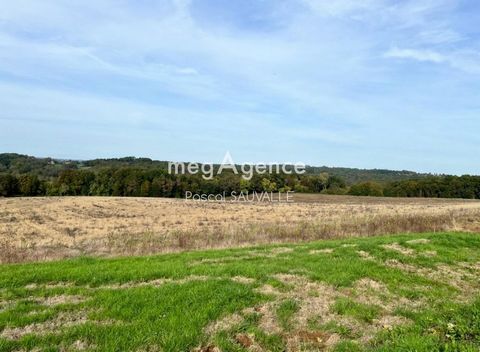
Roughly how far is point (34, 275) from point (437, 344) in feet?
26.0

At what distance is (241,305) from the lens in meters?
7.40

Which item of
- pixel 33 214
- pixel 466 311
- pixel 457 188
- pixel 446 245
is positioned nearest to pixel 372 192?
pixel 457 188

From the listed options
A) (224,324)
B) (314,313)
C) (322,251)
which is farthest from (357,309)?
(322,251)

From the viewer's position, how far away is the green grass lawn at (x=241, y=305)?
5969 millimetres

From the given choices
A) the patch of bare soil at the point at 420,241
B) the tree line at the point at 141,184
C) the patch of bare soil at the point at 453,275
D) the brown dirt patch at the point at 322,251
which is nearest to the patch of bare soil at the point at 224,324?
the patch of bare soil at the point at 453,275

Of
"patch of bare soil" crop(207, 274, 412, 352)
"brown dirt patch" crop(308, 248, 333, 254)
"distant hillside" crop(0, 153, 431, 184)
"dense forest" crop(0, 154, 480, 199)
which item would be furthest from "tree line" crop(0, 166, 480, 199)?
"patch of bare soil" crop(207, 274, 412, 352)

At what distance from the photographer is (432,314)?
746 cm

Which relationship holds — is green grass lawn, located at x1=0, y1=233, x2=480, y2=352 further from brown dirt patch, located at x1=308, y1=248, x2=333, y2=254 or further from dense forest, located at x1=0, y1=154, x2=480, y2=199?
dense forest, located at x1=0, y1=154, x2=480, y2=199

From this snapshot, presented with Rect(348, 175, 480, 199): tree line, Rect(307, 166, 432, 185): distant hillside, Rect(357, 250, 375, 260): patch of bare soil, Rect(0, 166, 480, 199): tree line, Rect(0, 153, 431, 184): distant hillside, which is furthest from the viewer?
Rect(307, 166, 432, 185): distant hillside

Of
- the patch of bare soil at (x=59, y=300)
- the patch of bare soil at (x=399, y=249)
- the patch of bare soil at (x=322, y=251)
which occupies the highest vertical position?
the patch of bare soil at (x=399, y=249)

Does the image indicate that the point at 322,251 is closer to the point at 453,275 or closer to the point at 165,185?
the point at 453,275

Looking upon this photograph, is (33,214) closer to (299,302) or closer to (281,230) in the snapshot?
(281,230)

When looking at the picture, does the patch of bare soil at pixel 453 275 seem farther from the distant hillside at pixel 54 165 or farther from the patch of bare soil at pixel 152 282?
the distant hillside at pixel 54 165

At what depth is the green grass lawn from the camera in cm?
597
